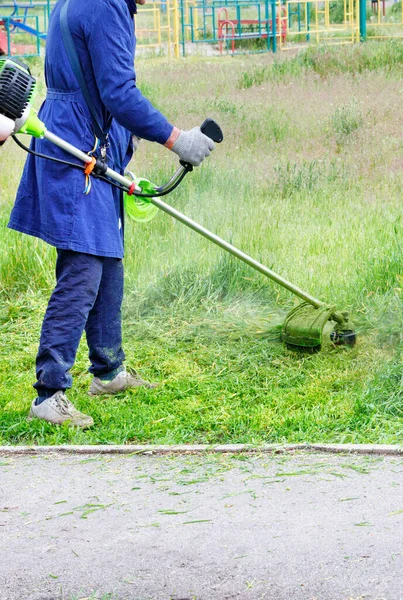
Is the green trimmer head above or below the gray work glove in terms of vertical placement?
below

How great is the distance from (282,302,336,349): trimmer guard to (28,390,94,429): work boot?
4.42 ft

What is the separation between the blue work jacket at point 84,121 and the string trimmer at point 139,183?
9cm

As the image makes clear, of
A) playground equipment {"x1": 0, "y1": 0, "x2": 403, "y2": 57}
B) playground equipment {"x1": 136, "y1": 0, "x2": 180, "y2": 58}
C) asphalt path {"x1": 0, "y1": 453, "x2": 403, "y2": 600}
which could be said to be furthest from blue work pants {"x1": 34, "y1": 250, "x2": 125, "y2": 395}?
playground equipment {"x1": 136, "y1": 0, "x2": 180, "y2": 58}

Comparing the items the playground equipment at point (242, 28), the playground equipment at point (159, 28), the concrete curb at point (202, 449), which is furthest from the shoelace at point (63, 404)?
the playground equipment at point (159, 28)

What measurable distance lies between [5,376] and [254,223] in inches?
104

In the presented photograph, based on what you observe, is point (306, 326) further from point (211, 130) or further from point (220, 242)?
point (211, 130)

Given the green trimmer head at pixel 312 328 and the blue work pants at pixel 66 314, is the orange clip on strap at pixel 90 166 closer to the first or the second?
the blue work pants at pixel 66 314

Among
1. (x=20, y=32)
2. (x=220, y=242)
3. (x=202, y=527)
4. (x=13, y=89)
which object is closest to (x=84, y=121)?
(x=13, y=89)

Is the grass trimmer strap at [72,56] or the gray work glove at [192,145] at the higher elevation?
the grass trimmer strap at [72,56]

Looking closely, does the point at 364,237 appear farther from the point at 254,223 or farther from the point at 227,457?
the point at 227,457

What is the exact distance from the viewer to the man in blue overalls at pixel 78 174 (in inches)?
171

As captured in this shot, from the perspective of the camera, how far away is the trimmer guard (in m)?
5.29

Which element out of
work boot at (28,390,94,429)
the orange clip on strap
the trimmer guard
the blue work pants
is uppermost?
the orange clip on strap

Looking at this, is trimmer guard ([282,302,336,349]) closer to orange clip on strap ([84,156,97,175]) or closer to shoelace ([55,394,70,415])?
shoelace ([55,394,70,415])
